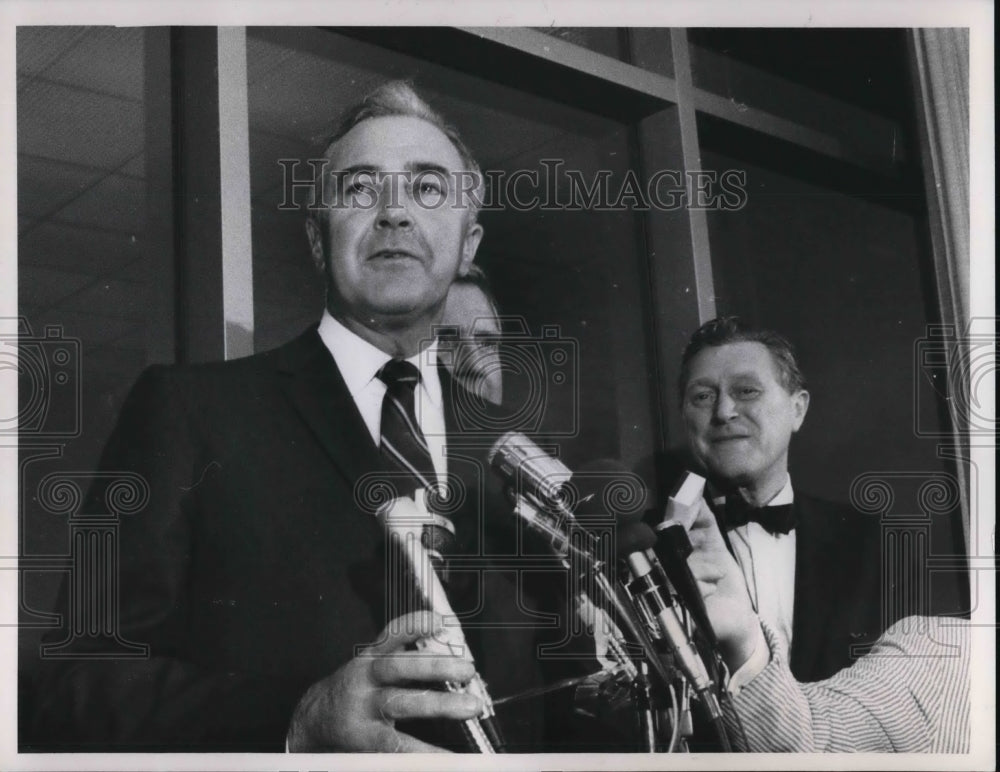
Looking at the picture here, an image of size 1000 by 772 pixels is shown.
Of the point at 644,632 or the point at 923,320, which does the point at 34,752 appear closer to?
the point at 644,632

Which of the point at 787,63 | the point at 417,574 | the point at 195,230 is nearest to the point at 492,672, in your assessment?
the point at 417,574

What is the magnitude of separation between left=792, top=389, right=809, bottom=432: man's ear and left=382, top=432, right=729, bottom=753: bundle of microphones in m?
0.48

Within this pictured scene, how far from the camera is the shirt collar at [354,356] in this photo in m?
3.29

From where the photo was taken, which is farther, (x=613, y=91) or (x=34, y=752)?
(x=613, y=91)

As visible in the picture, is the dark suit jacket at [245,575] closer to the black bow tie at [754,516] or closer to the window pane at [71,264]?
the window pane at [71,264]

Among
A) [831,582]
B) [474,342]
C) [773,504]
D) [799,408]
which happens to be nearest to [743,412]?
[799,408]

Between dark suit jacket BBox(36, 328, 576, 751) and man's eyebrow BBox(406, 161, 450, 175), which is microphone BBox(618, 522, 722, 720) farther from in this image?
man's eyebrow BBox(406, 161, 450, 175)

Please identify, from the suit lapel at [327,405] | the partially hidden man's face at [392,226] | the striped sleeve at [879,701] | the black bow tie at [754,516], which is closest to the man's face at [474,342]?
the partially hidden man's face at [392,226]

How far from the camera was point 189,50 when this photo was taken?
3330 mm

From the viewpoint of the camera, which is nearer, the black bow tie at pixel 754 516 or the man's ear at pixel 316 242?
the man's ear at pixel 316 242

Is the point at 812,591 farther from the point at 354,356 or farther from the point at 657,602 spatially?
the point at 354,356

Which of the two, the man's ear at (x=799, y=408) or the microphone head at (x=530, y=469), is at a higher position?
the man's ear at (x=799, y=408)

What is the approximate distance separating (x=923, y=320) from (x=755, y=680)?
111 centimetres

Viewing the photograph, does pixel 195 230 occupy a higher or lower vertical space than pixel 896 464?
higher
